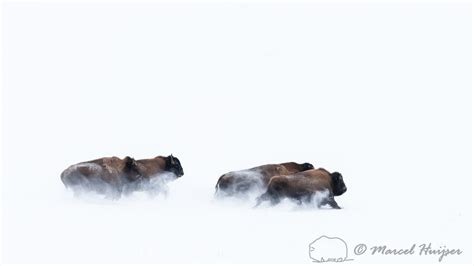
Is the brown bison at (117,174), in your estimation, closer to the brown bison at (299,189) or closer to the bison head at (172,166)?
the bison head at (172,166)

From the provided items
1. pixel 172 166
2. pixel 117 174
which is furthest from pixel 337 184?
pixel 117 174

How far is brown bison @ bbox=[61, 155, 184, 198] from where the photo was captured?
62.4ft

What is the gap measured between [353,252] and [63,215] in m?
5.56

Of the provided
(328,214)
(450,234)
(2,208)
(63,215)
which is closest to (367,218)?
(328,214)

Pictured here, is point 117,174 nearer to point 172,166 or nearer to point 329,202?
point 172,166

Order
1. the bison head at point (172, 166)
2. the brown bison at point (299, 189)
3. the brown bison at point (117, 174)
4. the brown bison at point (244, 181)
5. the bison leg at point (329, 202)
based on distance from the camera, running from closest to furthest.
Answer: the brown bison at point (299, 189) < the bison leg at point (329, 202) < the brown bison at point (117, 174) < the brown bison at point (244, 181) < the bison head at point (172, 166)

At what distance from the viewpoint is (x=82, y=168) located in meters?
19.2

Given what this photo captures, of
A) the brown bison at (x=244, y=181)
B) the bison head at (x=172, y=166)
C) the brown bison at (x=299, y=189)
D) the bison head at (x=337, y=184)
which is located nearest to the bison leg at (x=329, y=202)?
the brown bison at (x=299, y=189)

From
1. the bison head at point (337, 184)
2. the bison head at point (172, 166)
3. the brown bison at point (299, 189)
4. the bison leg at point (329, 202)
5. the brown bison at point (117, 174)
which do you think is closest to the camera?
the brown bison at point (299, 189)

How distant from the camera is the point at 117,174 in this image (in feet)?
63.7

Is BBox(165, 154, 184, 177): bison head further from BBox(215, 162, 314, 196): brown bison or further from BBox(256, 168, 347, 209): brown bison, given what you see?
BBox(256, 168, 347, 209): brown bison

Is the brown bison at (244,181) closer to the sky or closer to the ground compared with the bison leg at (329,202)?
closer to the sky

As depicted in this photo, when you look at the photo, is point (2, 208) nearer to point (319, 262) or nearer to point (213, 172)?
point (319, 262)

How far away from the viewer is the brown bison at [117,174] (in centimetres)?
1902
